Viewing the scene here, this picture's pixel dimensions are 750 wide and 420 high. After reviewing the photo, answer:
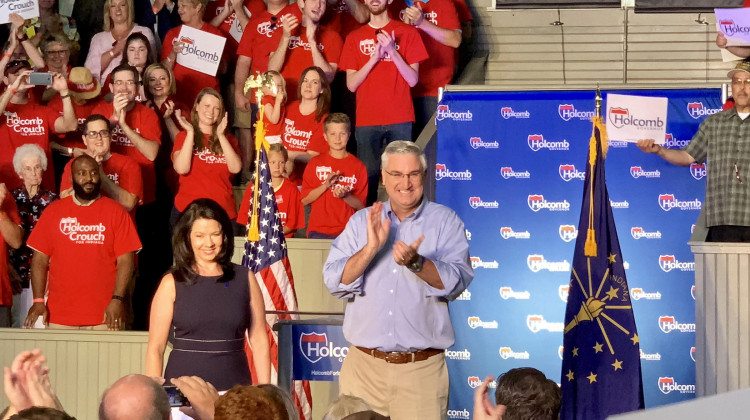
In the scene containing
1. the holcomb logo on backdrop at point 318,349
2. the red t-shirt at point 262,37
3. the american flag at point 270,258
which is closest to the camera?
the holcomb logo on backdrop at point 318,349

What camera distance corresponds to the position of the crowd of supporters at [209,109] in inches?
371

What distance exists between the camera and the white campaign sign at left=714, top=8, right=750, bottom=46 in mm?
8523

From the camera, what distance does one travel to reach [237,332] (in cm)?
567

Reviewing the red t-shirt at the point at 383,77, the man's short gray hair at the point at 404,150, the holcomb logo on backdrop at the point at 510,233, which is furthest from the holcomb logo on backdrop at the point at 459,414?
the man's short gray hair at the point at 404,150

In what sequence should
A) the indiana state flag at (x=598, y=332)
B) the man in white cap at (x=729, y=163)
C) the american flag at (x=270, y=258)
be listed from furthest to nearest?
the man in white cap at (x=729, y=163) → the american flag at (x=270, y=258) → the indiana state flag at (x=598, y=332)

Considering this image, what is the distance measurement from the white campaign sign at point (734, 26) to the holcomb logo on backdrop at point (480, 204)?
2109mm

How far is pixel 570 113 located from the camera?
30.0 feet

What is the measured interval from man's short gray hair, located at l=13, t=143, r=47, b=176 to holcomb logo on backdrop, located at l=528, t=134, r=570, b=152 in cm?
376

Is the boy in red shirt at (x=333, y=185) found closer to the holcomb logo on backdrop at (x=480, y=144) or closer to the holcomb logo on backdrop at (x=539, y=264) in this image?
the holcomb logo on backdrop at (x=480, y=144)

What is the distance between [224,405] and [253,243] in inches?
187

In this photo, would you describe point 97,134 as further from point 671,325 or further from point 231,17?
point 671,325

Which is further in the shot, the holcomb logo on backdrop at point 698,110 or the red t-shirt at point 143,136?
the red t-shirt at point 143,136

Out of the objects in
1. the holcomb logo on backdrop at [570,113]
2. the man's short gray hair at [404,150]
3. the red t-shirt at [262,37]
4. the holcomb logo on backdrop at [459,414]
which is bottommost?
the holcomb logo on backdrop at [459,414]

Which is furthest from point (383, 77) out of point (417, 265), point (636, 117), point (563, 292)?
point (417, 265)
